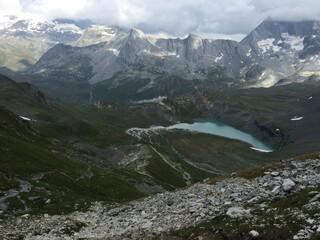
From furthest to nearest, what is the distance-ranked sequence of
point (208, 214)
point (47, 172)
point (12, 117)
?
1. point (12, 117)
2. point (47, 172)
3. point (208, 214)

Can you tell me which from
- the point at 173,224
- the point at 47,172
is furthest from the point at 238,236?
the point at 47,172

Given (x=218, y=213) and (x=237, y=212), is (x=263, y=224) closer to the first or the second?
(x=237, y=212)

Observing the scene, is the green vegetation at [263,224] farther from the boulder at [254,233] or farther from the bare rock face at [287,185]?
the bare rock face at [287,185]

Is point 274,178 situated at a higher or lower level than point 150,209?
higher

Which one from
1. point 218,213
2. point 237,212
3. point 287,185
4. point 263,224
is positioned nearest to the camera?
point 263,224

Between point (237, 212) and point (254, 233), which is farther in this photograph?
point (237, 212)

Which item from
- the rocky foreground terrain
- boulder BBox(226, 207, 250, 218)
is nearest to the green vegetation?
the rocky foreground terrain

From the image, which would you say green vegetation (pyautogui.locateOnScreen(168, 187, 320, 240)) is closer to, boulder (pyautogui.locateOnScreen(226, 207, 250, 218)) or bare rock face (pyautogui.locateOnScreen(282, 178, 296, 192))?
boulder (pyautogui.locateOnScreen(226, 207, 250, 218))

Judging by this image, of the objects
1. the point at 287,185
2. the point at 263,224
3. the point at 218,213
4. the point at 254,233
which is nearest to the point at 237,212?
the point at 218,213

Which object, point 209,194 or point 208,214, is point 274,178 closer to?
point 209,194
